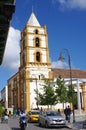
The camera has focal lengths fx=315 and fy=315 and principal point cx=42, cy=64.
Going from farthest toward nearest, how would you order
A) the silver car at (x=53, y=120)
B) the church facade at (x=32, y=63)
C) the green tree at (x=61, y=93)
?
1. the church facade at (x=32, y=63)
2. the green tree at (x=61, y=93)
3. the silver car at (x=53, y=120)

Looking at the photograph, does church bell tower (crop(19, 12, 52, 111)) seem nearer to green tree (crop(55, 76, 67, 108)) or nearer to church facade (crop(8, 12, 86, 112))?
church facade (crop(8, 12, 86, 112))

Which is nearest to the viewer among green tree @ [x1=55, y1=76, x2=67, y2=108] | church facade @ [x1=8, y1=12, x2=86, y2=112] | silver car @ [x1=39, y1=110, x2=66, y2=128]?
silver car @ [x1=39, y1=110, x2=66, y2=128]

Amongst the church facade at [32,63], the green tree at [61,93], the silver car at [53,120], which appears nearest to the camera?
the silver car at [53,120]

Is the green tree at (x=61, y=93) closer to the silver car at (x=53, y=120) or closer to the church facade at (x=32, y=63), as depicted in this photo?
the church facade at (x=32, y=63)

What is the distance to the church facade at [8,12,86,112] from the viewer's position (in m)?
71.1

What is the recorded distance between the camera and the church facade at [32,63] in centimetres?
7106

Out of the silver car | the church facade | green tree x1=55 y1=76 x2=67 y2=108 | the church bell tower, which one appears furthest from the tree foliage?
the silver car

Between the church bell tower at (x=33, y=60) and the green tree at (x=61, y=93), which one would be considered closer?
the green tree at (x=61, y=93)

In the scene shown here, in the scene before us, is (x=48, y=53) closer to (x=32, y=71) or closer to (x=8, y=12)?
(x=32, y=71)

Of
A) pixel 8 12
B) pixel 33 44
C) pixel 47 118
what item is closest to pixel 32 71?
pixel 33 44

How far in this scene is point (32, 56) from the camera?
238 feet

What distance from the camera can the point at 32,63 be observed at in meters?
71.9

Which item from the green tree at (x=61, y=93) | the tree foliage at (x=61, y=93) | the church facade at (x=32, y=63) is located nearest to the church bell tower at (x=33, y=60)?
the church facade at (x=32, y=63)

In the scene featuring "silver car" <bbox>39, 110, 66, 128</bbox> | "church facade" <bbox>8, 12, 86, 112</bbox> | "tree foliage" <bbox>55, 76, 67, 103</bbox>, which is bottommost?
"silver car" <bbox>39, 110, 66, 128</bbox>
